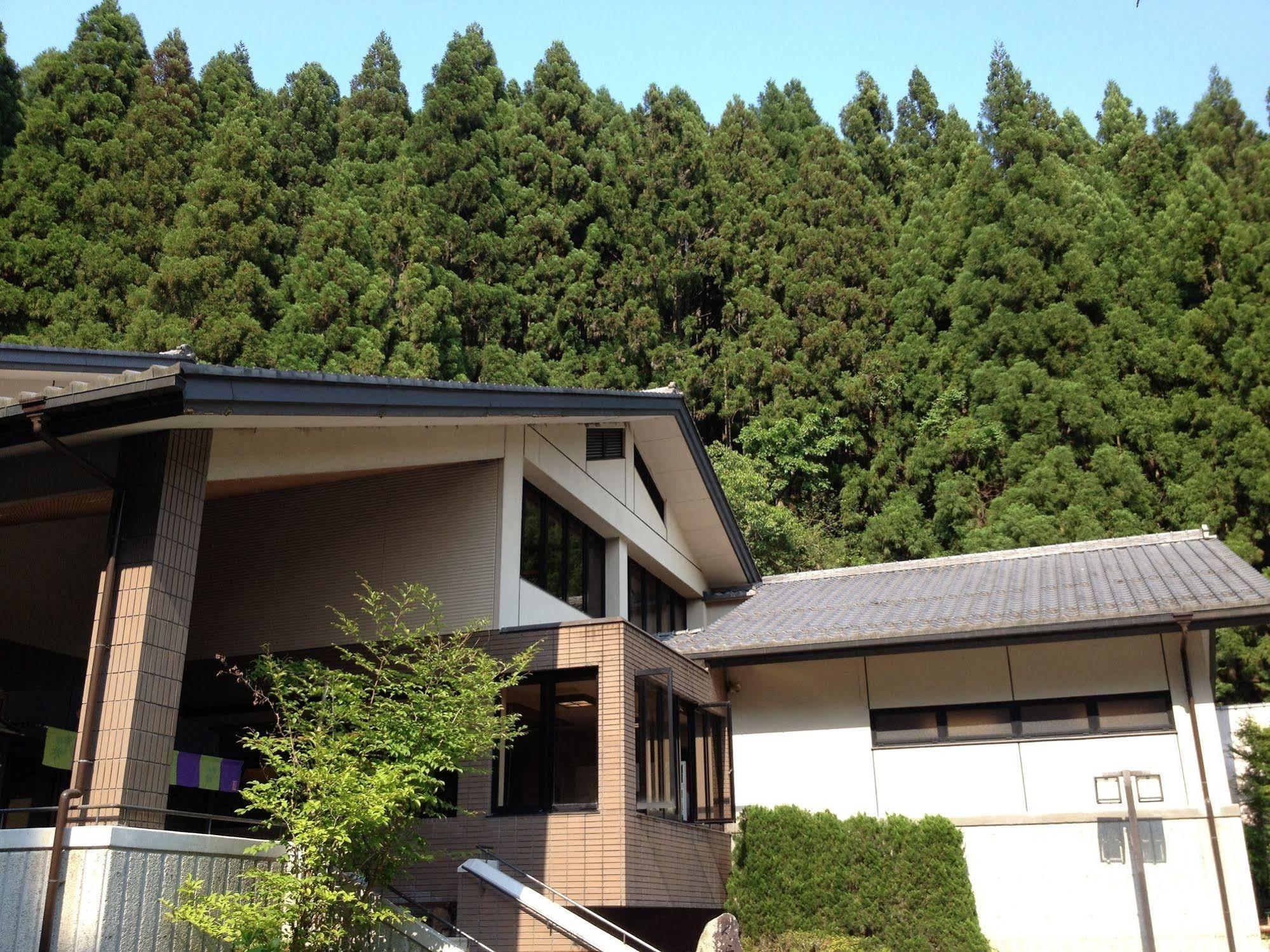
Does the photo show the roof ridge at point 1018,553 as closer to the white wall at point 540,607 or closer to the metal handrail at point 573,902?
the white wall at point 540,607

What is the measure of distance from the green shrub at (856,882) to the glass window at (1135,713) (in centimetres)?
248

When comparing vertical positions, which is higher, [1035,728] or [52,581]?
[52,581]

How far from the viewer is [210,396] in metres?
7.83

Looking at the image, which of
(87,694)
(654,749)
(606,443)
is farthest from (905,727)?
(87,694)

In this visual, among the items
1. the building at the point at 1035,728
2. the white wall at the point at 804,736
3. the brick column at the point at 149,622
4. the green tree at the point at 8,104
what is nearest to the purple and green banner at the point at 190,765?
the brick column at the point at 149,622

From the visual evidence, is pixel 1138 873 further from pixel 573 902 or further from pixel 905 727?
pixel 573 902

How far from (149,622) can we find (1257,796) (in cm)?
1791

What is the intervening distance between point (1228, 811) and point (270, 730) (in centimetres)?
1201

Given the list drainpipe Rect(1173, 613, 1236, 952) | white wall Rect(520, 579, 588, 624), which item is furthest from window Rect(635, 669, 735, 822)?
drainpipe Rect(1173, 613, 1236, 952)

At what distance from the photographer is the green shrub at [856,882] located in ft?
43.5

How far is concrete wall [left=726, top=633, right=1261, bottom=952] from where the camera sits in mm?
12875

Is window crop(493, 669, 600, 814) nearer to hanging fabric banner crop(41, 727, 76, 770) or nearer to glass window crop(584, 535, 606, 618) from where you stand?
glass window crop(584, 535, 606, 618)

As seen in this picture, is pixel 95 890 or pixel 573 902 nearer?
pixel 95 890

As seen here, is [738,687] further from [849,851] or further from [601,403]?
[601,403]
